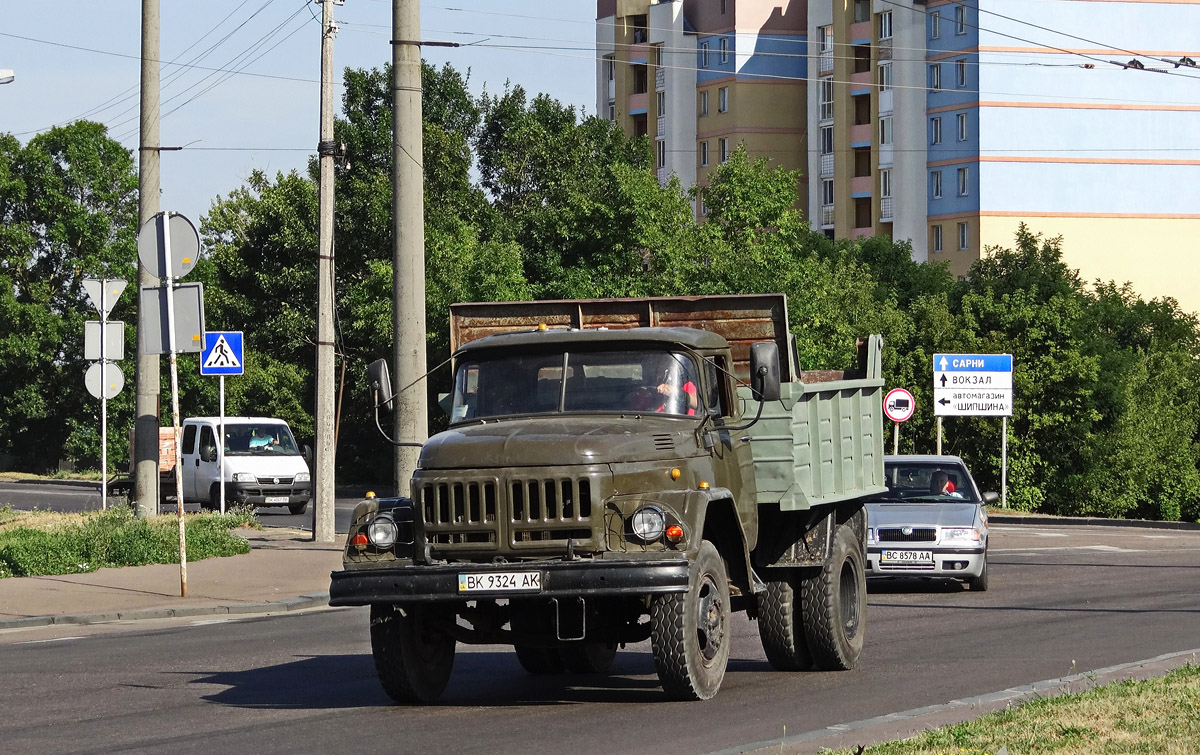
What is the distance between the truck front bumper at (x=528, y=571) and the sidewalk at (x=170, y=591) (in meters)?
6.96

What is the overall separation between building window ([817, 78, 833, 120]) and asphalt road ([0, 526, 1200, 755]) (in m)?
74.5

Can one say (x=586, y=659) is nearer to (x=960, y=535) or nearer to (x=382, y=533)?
(x=382, y=533)

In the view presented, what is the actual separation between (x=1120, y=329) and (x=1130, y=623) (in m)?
56.9

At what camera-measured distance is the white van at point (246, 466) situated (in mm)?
34469

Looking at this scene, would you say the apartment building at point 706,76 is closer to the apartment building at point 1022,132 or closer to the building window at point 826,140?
the building window at point 826,140

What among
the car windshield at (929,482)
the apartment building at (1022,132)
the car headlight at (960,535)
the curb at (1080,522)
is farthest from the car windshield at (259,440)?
the apartment building at (1022,132)

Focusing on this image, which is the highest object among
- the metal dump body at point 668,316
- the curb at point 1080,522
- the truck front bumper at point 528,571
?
the metal dump body at point 668,316

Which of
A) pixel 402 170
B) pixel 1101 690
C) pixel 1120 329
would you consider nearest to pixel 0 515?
pixel 402 170

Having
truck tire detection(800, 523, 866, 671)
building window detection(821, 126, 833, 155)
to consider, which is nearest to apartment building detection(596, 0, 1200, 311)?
building window detection(821, 126, 833, 155)

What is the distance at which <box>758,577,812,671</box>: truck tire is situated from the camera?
37.3ft

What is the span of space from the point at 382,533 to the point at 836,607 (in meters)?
3.32

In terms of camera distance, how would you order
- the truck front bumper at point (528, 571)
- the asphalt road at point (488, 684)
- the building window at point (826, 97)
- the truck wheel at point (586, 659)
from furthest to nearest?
1. the building window at point (826, 97)
2. the truck wheel at point (586, 659)
3. the truck front bumper at point (528, 571)
4. the asphalt road at point (488, 684)

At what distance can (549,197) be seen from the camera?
203 feet

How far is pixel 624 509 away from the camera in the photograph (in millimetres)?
9570
